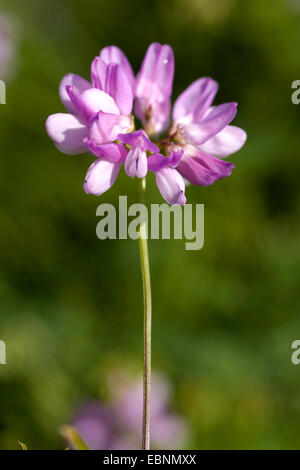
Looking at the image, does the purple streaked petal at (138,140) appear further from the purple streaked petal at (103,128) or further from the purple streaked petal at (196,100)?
the purple streaked petal at (196,100)

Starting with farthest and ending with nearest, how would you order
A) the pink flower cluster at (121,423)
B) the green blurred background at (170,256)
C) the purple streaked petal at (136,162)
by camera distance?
the green blurred background at (170,256) < the pink flower cluster at (121,423) < the purple streaked petal at (136,162)

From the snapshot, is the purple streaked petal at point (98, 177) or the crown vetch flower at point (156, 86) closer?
the purple streaked petal at point (98, 177)

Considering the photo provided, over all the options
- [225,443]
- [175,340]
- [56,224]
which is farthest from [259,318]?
[56,224]

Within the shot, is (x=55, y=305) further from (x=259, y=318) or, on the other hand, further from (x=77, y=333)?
(x=259, y=318)

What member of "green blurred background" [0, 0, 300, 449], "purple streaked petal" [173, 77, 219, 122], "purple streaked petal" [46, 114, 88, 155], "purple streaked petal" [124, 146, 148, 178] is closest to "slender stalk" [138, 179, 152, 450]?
"purple streaked petal" [124, 146, 148, 178]

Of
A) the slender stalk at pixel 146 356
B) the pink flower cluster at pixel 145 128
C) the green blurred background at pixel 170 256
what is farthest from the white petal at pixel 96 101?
the green blurred background at pixel 170 256

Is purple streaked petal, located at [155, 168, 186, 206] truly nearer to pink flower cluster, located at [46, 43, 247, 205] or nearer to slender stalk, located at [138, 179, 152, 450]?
pink flower cluster, located at [46, 43, 247, 205]
